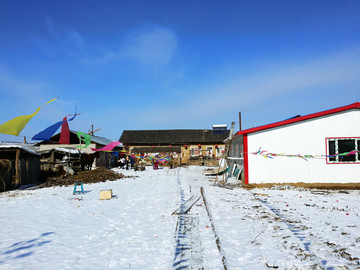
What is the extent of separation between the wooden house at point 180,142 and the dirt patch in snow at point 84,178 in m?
19.4

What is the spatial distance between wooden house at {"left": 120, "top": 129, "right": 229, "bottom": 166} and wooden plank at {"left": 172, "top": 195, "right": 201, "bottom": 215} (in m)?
27.7

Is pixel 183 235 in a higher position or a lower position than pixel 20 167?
lower

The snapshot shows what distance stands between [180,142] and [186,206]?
3501cm

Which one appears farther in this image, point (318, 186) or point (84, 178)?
point (84, 178)

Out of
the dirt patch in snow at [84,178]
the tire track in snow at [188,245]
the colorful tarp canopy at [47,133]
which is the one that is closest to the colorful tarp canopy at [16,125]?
the colorful tarp canopy at [47,133]

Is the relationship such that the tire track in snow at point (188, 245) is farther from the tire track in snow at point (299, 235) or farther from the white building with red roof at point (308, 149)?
the white building with red roof at point (308, 149)

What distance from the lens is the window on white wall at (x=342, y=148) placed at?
41.0 feet

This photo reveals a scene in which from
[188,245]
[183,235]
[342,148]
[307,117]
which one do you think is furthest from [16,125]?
[342,148]

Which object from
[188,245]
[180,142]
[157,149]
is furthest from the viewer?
[180,142]

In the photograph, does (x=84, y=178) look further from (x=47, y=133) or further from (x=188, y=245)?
(x=188, y=245)

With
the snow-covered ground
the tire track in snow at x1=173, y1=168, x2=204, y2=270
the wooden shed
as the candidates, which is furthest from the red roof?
the wooden shed

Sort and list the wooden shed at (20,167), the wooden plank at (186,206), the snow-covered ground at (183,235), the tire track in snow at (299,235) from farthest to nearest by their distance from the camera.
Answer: the wooden shed at (20,167)
the wooden plank at (186,206)
the snow-covered ground at (183,235)
the tire track in snow at (299,235)

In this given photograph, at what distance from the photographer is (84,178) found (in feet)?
57.2

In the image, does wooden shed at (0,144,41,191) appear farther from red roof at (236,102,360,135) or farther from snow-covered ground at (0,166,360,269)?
red roof at (236,102,360,135)
